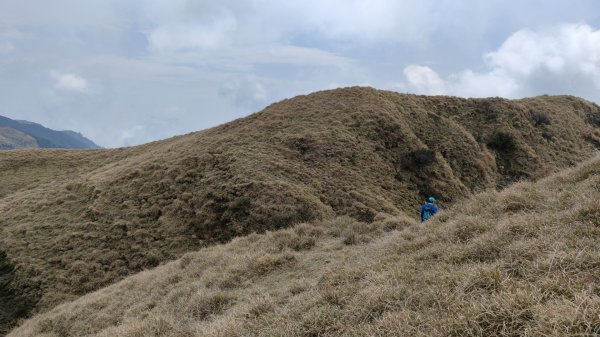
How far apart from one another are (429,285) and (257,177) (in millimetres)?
20949

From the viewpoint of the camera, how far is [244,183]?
2625 cm

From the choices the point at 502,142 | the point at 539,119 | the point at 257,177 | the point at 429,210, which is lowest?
the point at 429,210

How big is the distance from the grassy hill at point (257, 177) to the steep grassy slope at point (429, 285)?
32.0 feet

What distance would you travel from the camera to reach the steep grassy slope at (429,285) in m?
4.95

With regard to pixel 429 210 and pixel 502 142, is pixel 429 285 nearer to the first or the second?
pixel 429 210

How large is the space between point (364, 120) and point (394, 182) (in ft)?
28.1

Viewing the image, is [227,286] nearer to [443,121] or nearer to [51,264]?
[51,264]

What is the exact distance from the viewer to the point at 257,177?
26719mm

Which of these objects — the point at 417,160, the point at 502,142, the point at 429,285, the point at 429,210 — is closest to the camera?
the point at 429,285

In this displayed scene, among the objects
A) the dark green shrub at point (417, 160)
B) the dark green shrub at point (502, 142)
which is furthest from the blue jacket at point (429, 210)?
the dark green shrub at point (502, 142)

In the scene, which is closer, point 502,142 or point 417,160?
point 417,160

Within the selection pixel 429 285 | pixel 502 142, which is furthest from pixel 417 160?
pixel 429 285

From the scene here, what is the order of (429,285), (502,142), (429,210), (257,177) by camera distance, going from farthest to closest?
(502,142) < (257,177) < (429,210) < (429,285)

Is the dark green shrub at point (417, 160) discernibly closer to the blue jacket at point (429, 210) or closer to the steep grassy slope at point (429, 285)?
the blue jacket at point (429, 210)
